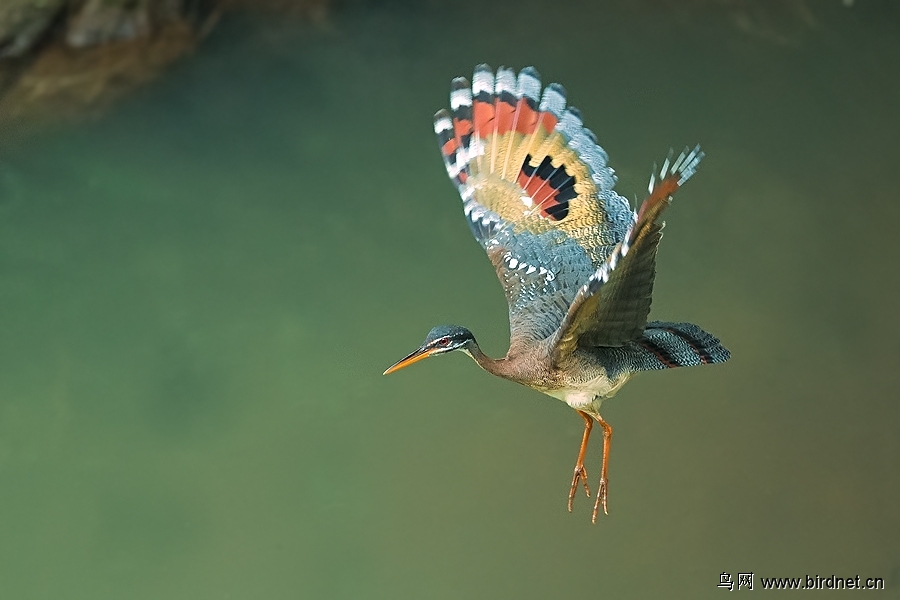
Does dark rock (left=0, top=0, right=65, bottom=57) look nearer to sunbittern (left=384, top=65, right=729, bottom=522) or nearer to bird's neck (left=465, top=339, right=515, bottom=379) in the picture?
sunbittern (left=384, top=65, right=729, bottom=522)

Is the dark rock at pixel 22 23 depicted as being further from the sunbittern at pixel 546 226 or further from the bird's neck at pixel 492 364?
the bird's neck at pixel 492 364

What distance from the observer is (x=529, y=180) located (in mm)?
1530

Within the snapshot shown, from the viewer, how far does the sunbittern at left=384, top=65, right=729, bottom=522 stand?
1337mm

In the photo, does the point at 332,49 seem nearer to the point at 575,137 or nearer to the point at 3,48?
the point at 3,48

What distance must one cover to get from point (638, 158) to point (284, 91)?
30.0 inches

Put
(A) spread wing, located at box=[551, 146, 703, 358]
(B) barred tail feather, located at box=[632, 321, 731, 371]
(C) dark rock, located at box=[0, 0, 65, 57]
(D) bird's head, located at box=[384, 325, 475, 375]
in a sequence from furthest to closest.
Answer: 1. (C) dark rock, located at box=[0, 0, 65, 57]
2. (B) barred tail feather, located at box=[632, 321, 731, 371]
3. (D) bird's head, located at box=[384, 325, 475, 375]
4. (A) spread wing, located at box=[551, 146, 703, 358]

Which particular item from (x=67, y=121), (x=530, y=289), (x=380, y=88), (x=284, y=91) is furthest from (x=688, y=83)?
(x=67, y=121)

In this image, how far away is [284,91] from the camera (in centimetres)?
240

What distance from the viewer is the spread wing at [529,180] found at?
1479 mm

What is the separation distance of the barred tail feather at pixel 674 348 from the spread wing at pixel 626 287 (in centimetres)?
5

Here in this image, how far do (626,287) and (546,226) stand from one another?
1.02 feet

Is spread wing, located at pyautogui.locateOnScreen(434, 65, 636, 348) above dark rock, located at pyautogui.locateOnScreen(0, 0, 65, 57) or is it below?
below

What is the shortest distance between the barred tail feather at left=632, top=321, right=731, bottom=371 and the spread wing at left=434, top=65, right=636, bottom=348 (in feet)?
0.40

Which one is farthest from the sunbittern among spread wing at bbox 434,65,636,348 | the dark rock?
the dark rock
